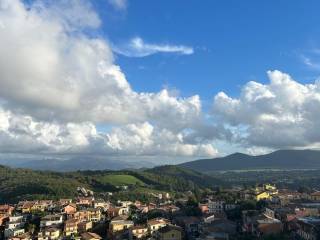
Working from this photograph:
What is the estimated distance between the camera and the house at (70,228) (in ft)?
234

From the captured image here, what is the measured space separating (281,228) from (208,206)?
2573cm

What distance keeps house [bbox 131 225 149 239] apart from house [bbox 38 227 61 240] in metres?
13.4

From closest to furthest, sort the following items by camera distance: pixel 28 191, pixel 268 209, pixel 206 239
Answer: pixel 206 239
pixel 268 209
pixel 28 191

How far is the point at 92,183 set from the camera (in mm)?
165000

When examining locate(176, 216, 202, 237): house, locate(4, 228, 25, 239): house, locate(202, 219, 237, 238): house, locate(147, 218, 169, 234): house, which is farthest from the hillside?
locate(202, 219, 237, 238): house

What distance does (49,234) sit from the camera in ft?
225

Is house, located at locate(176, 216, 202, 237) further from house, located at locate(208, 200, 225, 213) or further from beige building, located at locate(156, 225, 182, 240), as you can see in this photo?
house, located at locate(208, 200, 225, 213)

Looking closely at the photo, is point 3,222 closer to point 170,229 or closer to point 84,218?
point 84,218

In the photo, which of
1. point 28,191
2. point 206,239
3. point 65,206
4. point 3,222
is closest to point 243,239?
point 206,239

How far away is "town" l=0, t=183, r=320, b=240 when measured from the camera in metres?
57.6

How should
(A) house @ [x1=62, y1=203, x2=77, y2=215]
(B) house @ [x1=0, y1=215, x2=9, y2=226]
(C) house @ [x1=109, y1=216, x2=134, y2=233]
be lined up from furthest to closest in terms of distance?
(A) house @ [x1=62, y1=203, x2=77, y2=215], (B) house @ [x1=0, y1=215, x2=9, y2=226], (C) house @ [x1=109, y1=216, x2=134, y2=233]

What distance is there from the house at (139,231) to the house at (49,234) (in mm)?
13438

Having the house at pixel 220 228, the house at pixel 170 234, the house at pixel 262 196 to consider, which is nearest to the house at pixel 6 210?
the house at pixel 170 234

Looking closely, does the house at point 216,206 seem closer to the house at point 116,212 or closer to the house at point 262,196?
the house at point 262,196
